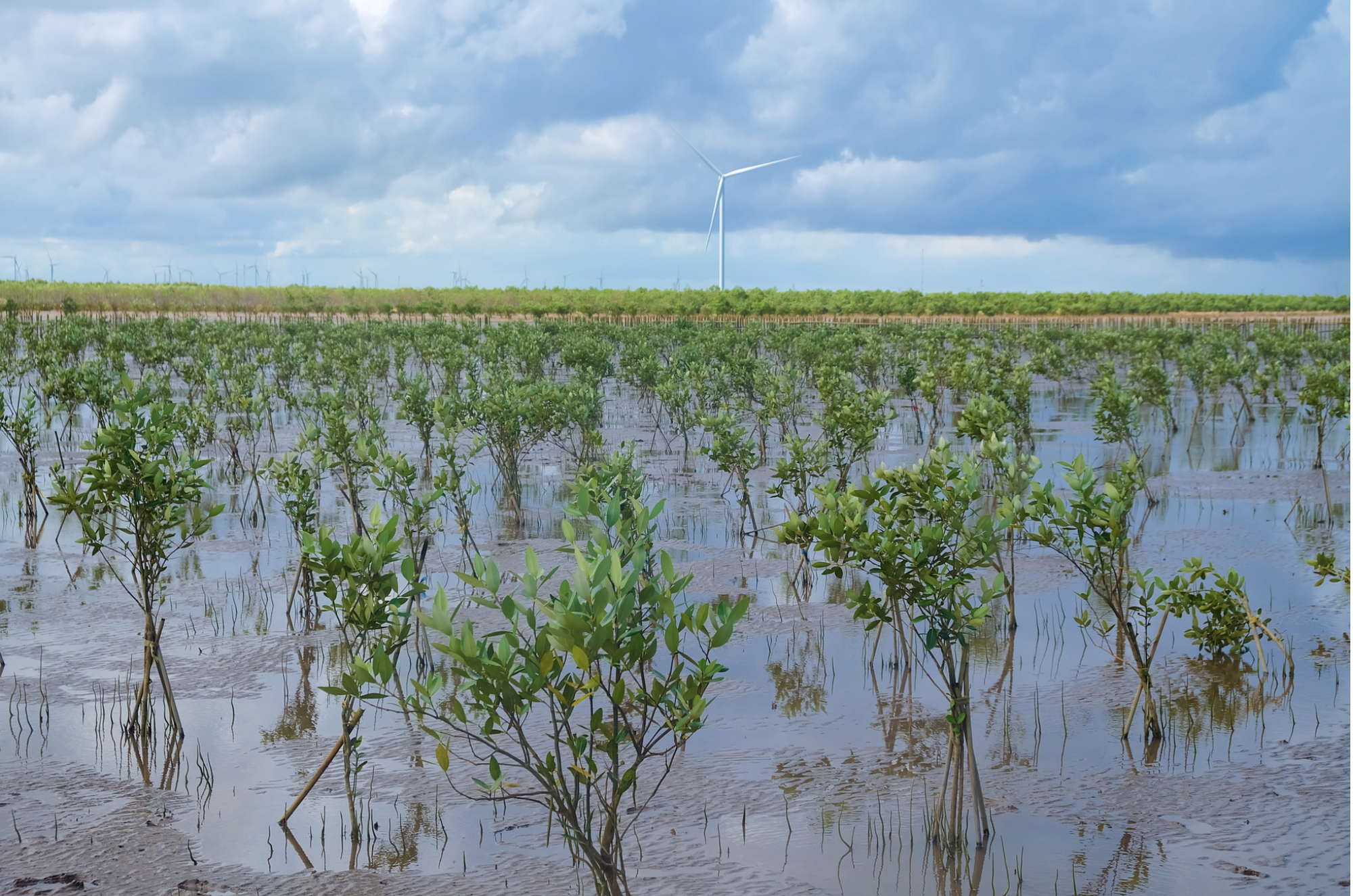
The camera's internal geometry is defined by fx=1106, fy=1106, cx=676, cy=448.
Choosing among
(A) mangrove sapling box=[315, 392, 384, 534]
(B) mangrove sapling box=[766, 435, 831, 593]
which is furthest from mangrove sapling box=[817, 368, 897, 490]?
(A) mangrove sapling box=[315, 392, 384, 534]

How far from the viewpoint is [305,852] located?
5.50m

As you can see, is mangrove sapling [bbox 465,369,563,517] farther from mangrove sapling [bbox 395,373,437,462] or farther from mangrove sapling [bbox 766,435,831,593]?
mangrove sapling [bbox 766,435,831,593]

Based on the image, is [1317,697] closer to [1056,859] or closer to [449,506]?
[1056,859]

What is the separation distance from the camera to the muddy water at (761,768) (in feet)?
17.4

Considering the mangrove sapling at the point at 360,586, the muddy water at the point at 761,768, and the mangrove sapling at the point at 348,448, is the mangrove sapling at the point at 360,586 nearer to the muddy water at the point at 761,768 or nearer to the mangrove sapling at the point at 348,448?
the muddy water at the point at 761,768

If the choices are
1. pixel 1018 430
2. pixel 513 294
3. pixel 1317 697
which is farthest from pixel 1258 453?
pixel 513 294

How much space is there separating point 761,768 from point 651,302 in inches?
3195

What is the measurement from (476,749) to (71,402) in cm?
1112

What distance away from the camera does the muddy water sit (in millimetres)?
5309

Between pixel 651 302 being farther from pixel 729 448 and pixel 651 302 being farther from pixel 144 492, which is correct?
pixel 144 492

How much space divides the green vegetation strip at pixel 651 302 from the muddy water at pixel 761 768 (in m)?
64.4

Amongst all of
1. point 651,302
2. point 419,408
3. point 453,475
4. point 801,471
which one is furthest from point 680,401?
point 651,302

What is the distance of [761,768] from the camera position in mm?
6551

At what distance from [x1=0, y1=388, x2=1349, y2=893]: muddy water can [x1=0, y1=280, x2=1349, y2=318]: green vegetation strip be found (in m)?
64.4
